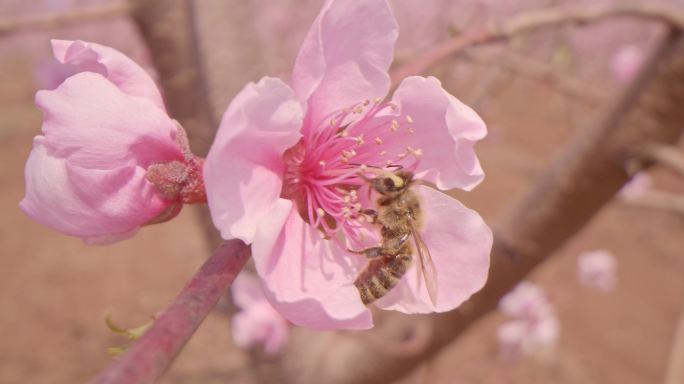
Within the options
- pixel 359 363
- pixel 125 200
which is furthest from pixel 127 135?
pixel 359 363

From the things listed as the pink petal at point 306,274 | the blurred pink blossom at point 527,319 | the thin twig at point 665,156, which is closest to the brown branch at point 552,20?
the thin twig at point 665,156

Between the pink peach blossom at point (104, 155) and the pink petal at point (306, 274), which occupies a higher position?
the pink peach blossom at point (104, 155)

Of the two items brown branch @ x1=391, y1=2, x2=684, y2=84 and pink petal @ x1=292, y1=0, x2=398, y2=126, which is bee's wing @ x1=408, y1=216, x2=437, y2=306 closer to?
pink petal @ x1=292, y1=0, x2=398, y2=126

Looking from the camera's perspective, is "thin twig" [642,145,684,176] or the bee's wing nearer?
the bee's wing

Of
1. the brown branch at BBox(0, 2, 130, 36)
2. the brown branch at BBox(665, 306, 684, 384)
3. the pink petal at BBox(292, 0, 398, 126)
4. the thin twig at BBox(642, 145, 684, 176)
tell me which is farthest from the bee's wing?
the brown branch at BBox(665, 306, 684, 384)

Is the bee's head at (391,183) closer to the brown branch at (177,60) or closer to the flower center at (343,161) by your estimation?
the flower center at (343,161)

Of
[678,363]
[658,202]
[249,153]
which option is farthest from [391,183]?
[678,363]

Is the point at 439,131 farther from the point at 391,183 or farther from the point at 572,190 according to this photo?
the point at 572,190

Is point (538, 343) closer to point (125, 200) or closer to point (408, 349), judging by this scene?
point (408, 349)
